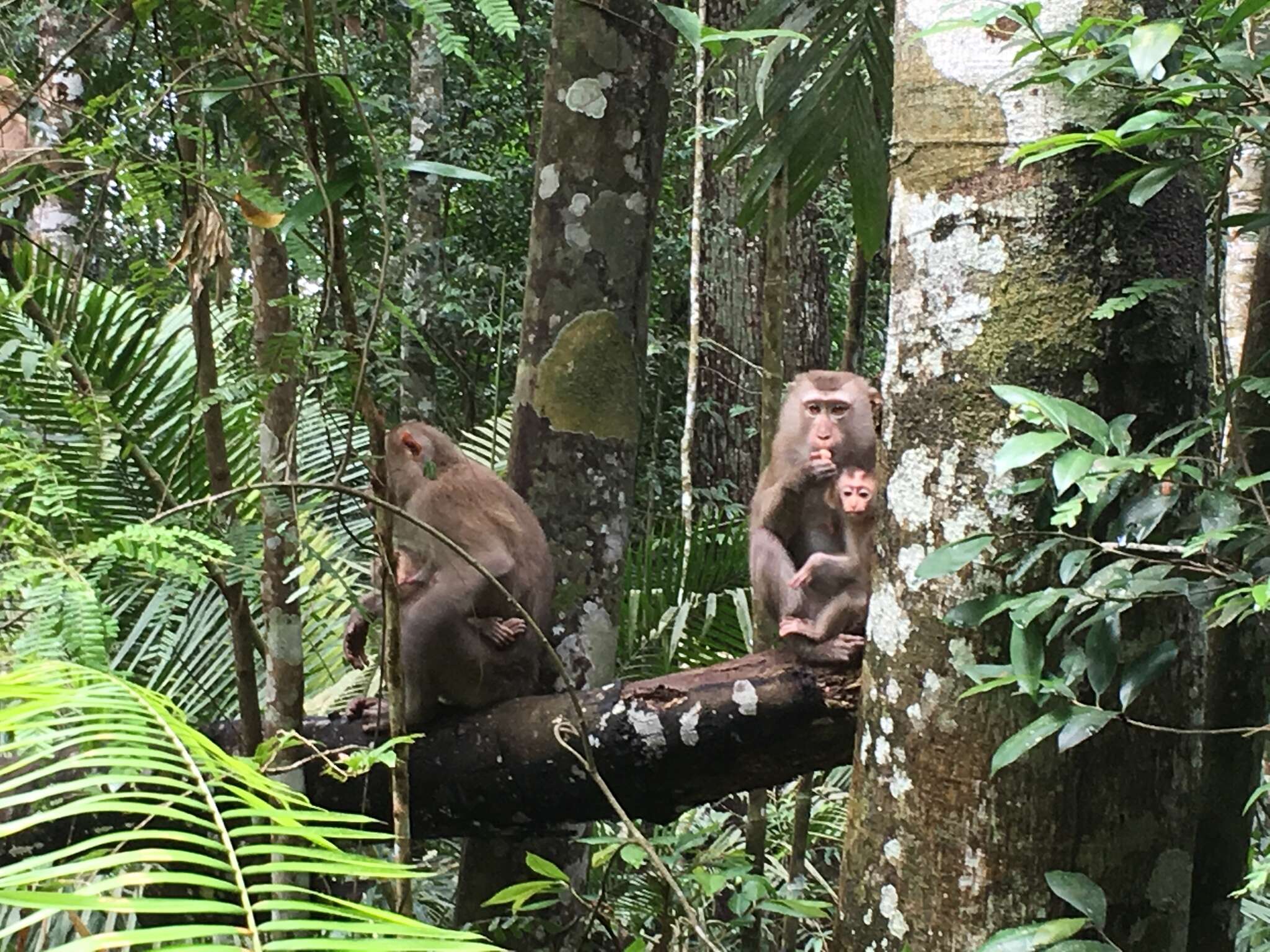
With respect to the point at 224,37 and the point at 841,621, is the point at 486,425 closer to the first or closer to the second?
the point at 841,621

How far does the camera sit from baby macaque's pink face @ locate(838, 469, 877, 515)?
12.8 ft

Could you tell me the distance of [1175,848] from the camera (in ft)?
6.36

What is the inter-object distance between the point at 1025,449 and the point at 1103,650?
40cm

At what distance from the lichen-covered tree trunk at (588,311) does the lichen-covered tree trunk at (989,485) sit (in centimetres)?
189

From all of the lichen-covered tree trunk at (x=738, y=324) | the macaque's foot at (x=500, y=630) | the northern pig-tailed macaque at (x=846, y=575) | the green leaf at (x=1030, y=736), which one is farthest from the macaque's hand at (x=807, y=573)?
the lichen-covered tree trunk at (x=738, y=324)

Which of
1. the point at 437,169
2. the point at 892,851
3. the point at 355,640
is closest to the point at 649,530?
the point at 355,640

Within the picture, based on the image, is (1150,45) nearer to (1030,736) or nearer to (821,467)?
(1030,736)

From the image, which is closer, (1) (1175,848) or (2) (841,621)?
(1) (1175,848)

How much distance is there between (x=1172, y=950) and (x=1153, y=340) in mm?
1059

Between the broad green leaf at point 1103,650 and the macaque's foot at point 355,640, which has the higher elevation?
the broad green leaf at point 1103,650

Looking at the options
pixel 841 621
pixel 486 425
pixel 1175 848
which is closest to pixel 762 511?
pixel 841 621

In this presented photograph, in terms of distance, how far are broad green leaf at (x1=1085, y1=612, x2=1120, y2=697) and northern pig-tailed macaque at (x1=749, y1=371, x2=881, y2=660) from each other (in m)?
2.34

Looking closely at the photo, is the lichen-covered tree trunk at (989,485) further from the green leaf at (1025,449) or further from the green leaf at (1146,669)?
the green leaf at (1025,449)

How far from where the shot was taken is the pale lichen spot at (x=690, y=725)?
310cm
